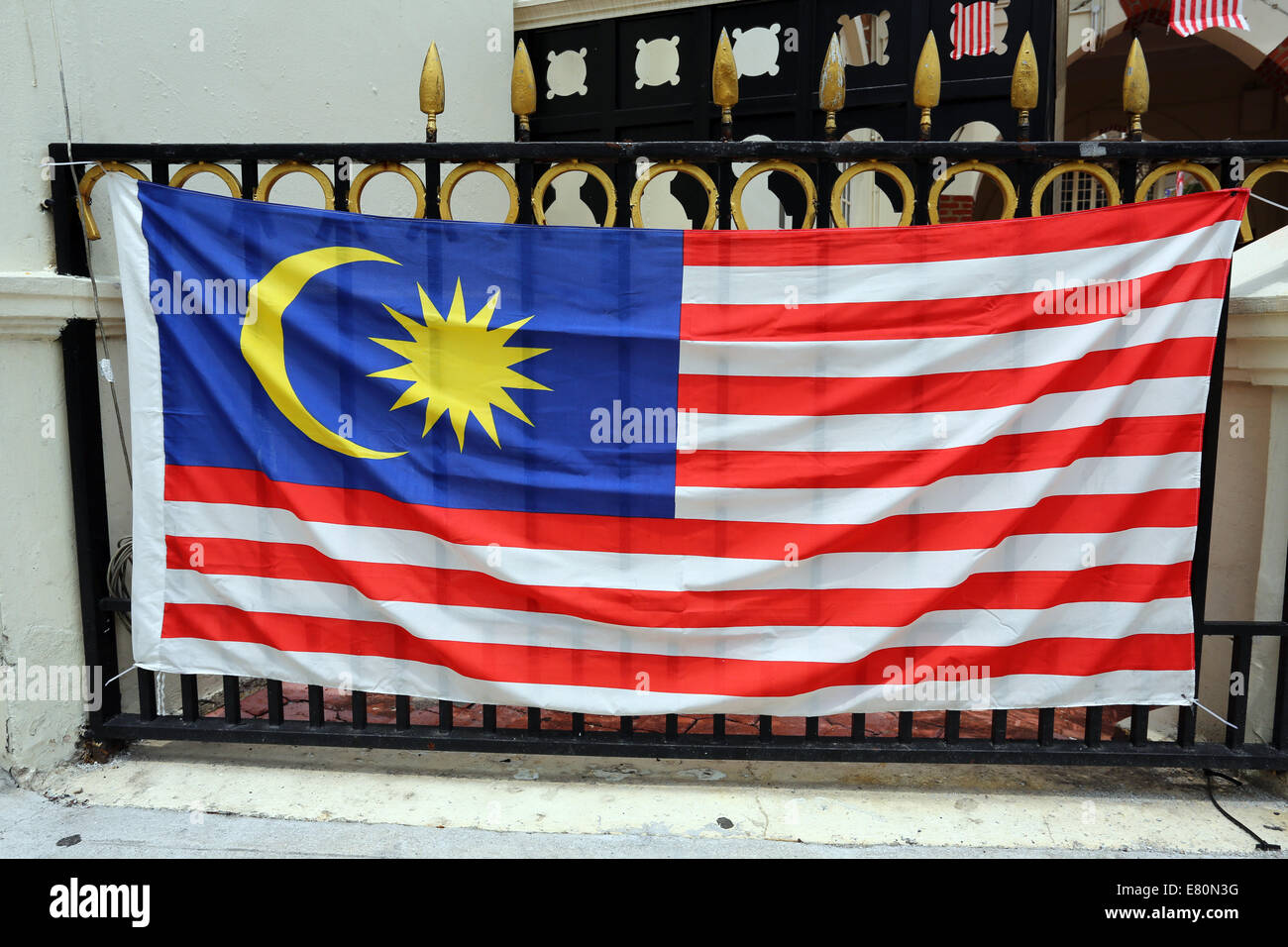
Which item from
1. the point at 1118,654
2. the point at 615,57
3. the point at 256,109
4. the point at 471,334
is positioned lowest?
the point at 1118,654

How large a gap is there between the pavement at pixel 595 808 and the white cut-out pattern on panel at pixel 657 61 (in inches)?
179

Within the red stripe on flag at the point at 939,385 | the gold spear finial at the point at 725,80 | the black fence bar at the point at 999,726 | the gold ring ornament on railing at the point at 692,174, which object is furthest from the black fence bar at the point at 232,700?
the black fence bar at the point at 999,726

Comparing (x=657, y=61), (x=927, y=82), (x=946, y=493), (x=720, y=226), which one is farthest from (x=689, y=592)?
(x=657, y=61)

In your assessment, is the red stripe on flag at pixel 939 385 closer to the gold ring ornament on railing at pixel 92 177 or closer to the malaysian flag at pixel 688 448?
the malaysian flag at pixel 688 448

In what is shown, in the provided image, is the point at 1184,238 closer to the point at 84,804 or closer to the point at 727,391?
the point at 727,391

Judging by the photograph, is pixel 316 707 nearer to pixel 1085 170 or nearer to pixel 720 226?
pixel 720 226

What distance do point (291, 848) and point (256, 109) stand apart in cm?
313

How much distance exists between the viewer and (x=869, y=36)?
5469 millimetres

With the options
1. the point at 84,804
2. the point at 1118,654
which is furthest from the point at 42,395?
the point at 1118,654

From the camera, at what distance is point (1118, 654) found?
288 centimetres

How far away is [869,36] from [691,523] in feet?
13.3

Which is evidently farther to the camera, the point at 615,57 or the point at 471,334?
the point at 615,57

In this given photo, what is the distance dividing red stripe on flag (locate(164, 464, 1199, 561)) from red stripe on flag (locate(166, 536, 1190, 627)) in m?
0.14

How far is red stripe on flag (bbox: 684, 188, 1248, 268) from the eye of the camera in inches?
106
